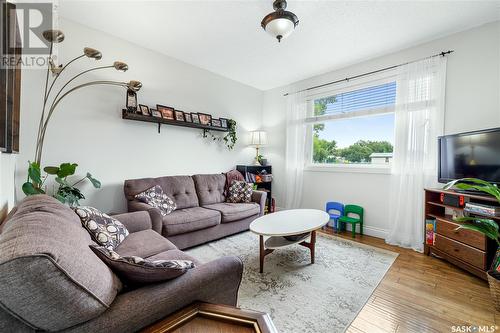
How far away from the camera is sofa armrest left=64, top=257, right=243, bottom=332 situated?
750 millimetres

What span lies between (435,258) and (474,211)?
0.79 meters

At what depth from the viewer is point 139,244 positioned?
172 centimetres

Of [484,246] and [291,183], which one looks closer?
[484,246]

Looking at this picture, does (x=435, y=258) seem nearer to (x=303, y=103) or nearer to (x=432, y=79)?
(x=432, y=79)

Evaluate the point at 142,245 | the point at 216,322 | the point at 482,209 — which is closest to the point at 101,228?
the point at 142,245

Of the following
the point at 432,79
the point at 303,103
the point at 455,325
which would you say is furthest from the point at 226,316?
the point at 303,103

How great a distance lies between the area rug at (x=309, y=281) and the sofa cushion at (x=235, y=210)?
32cm

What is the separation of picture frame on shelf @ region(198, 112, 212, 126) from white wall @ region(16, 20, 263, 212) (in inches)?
5.6

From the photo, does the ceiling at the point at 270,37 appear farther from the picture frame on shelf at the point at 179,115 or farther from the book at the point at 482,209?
the book at the point at 482,209

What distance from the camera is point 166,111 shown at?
3.20 metres

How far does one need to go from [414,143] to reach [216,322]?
319 cm

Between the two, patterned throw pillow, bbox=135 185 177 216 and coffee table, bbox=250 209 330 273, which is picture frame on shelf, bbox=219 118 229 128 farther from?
coffee table, bbox=250 209 330 273

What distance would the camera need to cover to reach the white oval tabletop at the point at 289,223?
6.77 ft

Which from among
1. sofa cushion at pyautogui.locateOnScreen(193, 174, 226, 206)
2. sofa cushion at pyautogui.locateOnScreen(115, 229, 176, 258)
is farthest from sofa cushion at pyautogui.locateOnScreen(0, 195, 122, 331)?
sofa cushion at pyautogui.locateOnScreen(193, 174, 226, 206)
